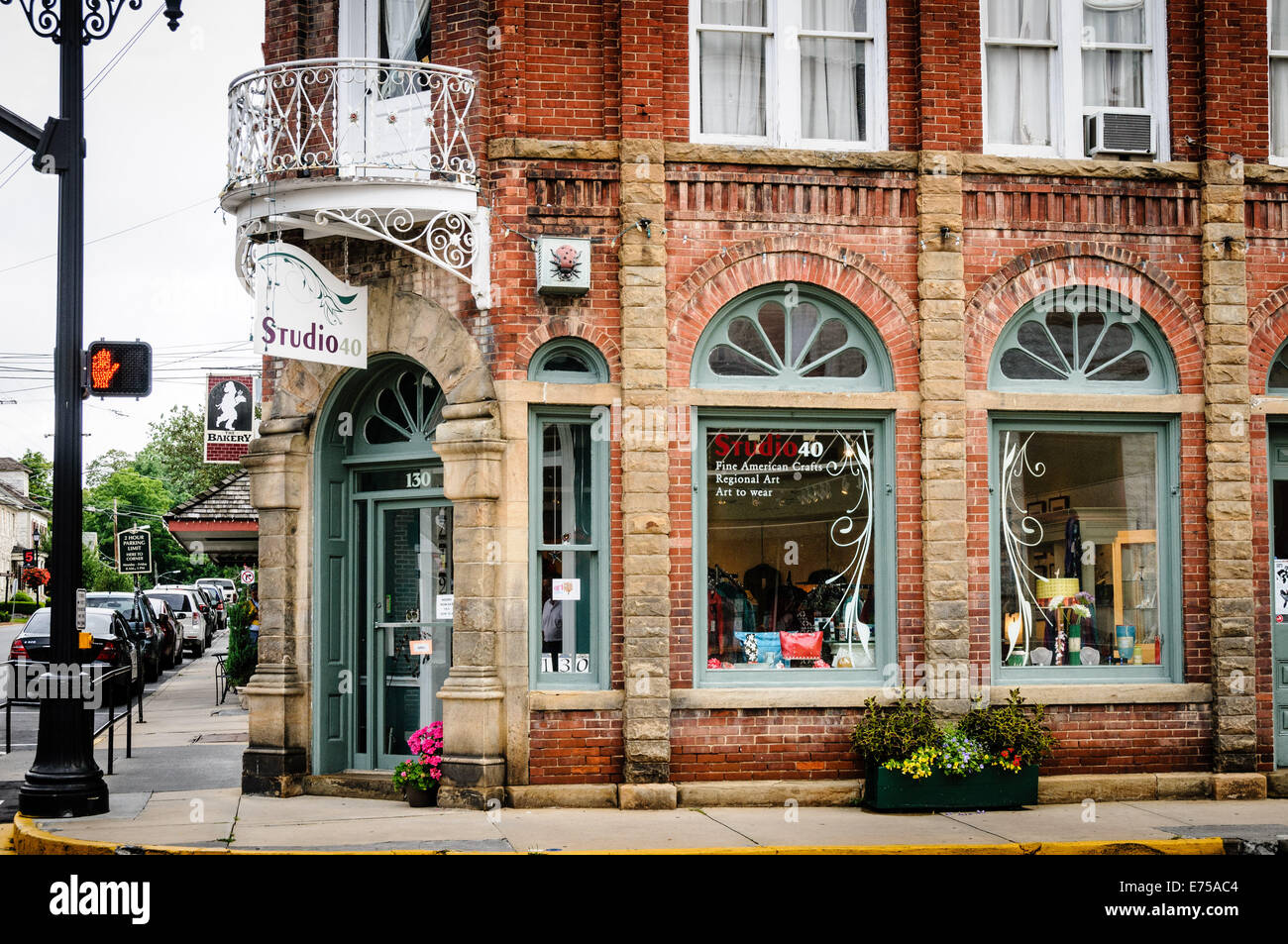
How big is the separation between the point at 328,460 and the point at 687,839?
495 centimetres

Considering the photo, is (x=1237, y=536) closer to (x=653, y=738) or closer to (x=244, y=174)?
(x=653, y=738)

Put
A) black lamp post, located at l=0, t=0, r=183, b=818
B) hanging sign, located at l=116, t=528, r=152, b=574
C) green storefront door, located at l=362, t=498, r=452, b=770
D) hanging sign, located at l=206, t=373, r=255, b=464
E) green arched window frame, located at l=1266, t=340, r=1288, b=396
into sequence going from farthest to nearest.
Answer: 1. hanging sign, located at l=116, t=528, r=152, b=574
2. hanging sign, located at l=206, t=373, r=255, b=464
3. green arched window frame, located at l=1266, t=340, r=1288, b=396
4. green storefront door, located at l=362, t=498, r=452, b=770
5. black lamp post, located at l=0, t=0, r=183, b=818

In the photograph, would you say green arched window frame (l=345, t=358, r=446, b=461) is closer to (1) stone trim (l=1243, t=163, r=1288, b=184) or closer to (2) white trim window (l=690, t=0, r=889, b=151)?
(2) white trim window (l=690, t=0, r=889, b=151)

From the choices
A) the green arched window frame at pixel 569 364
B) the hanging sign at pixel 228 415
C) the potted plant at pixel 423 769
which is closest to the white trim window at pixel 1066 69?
the green arched window frame at pixel 569 364

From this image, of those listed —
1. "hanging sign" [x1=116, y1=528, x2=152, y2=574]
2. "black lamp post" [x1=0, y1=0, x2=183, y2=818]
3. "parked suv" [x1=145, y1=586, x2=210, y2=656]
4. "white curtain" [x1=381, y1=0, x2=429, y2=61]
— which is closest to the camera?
"black lamp post" [x1=0, y1=0, x2=183, y2=818]

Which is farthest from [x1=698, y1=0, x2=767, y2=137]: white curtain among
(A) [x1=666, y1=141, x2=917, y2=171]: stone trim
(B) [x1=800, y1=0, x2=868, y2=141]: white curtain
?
(B) [x1=800, y1=0, x2=868, y2=141]: white curtain

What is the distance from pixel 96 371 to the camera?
38.2 feet

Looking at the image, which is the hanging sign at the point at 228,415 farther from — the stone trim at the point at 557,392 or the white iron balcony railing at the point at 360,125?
the stone trim at the point at 557,392

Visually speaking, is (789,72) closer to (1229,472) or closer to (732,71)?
(732,71)

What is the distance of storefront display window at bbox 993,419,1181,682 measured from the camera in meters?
12.2

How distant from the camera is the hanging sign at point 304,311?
11.0 m

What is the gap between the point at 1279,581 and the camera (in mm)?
12492

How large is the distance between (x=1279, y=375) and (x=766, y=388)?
4647 mm

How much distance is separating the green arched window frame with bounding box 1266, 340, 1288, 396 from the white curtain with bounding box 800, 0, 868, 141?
13.7 ft
